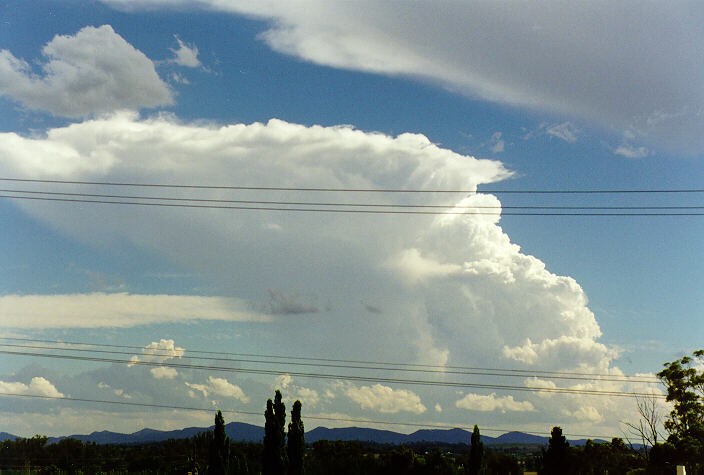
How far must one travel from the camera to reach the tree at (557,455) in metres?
61.2

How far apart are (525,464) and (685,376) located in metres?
23.1

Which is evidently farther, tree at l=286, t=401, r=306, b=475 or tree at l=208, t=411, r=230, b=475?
tree at l=208, t=411, r=230, b=475

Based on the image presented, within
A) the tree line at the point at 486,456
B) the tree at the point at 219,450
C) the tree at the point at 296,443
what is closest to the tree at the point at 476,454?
the tree line at the point at 486,456

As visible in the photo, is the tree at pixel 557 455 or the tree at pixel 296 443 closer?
the tree at pixel 557 455

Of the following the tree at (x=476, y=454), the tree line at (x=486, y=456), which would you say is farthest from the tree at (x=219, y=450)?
the tree at (x=476, y=454)

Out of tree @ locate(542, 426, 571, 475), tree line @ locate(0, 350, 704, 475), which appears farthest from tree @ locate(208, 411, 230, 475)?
tree @ locate(542, 426, 571, 475)

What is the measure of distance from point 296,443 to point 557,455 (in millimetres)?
21726

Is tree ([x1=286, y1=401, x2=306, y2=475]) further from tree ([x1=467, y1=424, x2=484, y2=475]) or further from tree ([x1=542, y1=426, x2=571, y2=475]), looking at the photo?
tree ([x1=542, y1=426, x2=571, y2=475])

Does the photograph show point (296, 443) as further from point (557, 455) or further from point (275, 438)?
point (557, 455)

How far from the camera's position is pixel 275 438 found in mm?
65750

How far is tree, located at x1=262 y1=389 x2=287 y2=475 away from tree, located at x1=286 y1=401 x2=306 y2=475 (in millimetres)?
630

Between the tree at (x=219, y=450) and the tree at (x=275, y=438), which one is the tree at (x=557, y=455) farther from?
the tree at (x=219, y=450)

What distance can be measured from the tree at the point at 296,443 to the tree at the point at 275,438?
63 cm

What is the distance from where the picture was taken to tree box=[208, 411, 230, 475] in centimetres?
6694
